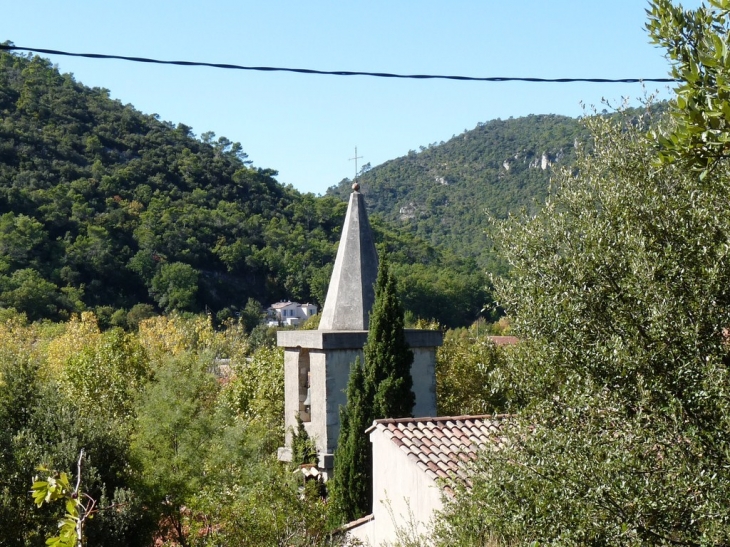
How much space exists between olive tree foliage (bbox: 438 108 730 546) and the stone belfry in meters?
6.57

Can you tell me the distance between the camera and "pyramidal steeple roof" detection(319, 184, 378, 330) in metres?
14.9

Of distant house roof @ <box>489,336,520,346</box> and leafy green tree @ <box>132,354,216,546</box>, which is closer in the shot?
distant house roof @ <box>489,336,520,346</box>

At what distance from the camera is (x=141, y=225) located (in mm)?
63062

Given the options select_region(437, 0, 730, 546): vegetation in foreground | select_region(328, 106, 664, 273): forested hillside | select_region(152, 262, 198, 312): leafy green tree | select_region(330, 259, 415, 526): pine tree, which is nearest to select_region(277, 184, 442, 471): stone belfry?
select_region(330, 259, 415, 526): pine tree

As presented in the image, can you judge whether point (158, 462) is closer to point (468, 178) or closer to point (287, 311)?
point (287, 311)

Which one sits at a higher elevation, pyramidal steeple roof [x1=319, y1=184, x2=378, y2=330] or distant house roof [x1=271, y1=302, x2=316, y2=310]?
pyramidal steeple roof [x1=319, y1=184, x2=378, y2=330]

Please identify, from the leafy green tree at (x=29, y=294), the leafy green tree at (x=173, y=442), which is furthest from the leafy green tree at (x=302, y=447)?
the leafy green tree at (x=29, y=294)

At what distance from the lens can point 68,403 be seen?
599 inches

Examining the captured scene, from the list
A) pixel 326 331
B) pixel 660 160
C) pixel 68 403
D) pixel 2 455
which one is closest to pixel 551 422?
pixel 660 160

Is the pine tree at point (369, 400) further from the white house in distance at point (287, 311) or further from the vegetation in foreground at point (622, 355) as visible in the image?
the white house in distance at point (287, 311)

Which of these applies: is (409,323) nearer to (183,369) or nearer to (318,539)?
(183,369)

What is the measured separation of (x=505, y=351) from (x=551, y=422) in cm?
99

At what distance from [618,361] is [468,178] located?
10912 cm

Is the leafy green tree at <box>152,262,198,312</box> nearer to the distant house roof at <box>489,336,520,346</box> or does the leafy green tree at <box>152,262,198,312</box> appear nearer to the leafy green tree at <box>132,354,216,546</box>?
the distant house roof at <box>489,336,520,346</box>
